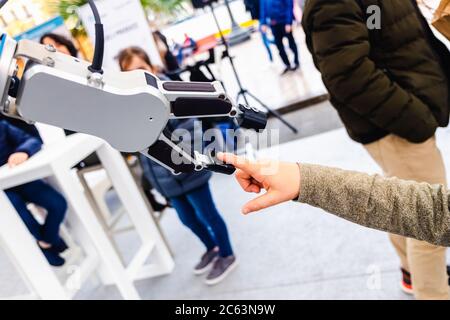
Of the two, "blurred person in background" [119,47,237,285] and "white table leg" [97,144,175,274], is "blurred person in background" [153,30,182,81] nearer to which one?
"blurred person in background" [119,47,237,285]

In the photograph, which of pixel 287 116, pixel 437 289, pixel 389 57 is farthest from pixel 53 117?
pixel 287 116

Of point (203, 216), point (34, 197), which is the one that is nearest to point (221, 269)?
point (203, 216)

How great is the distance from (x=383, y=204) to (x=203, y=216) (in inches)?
46.7

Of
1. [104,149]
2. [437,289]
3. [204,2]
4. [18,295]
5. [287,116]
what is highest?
[204,2]

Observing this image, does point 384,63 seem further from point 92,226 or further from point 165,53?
point 165,53

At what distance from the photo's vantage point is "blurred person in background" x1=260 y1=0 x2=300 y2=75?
2.86 metres

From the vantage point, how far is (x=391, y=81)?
994 millimetres

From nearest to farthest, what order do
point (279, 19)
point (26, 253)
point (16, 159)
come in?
1. point (26, 253)
2. point (16, 159)
3. point (279, 19)

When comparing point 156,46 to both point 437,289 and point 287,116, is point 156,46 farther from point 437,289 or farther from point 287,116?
point 437,289

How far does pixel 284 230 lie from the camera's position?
197cm

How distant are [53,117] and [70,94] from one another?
0.10 feet

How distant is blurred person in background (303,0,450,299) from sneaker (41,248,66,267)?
1394 mm

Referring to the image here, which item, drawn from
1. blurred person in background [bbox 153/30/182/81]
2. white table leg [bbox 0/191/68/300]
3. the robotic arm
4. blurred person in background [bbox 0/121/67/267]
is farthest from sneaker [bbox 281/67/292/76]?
the robotic arm

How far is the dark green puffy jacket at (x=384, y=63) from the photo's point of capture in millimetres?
925
